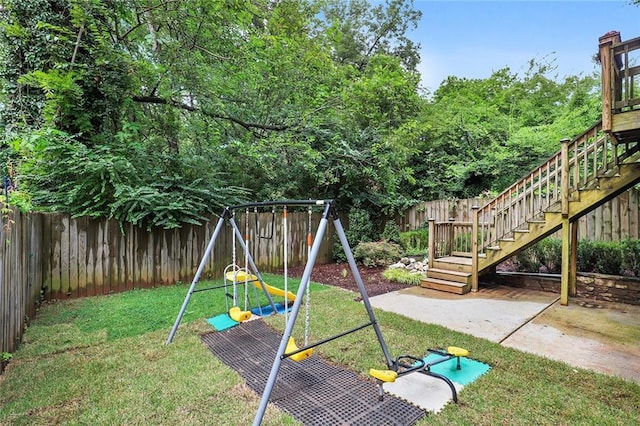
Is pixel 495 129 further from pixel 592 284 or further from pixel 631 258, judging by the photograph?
pixel 592 284

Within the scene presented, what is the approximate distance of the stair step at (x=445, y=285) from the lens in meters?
5.75

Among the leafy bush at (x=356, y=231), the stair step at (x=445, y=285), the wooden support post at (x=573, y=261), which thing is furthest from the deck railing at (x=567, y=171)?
the leafy bush at (x=356, y=231)

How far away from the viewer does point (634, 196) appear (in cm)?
638

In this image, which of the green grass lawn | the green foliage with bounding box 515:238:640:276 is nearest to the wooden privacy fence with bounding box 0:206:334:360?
the green grass lawn

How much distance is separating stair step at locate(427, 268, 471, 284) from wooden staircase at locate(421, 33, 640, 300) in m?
0.02

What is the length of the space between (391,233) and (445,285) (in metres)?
3.26

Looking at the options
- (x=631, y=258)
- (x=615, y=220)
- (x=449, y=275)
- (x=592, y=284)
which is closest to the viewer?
(x=592, y=284)

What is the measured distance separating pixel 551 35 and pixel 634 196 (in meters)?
8.70

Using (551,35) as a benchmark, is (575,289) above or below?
below

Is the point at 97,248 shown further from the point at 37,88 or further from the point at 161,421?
the point at 161,421

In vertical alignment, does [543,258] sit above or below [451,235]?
below

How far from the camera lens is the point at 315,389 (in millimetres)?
2615

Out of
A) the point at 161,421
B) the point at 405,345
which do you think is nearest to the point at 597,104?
the point at 405,345

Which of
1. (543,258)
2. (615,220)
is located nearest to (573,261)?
(543,258)
